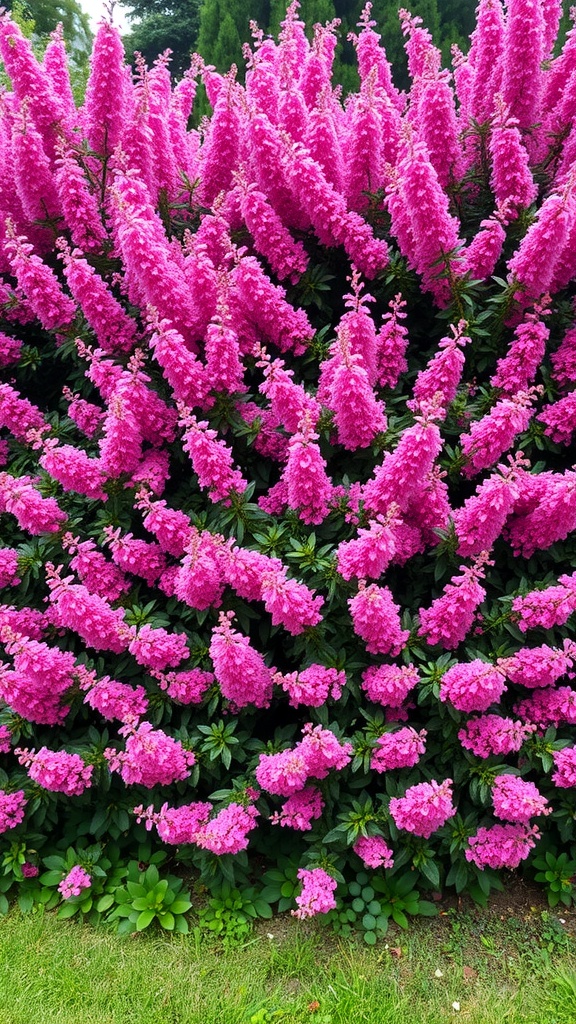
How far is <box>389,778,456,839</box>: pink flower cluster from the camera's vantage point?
2.71 metres

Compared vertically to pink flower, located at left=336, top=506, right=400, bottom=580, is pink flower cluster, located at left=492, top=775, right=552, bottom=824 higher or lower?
lower

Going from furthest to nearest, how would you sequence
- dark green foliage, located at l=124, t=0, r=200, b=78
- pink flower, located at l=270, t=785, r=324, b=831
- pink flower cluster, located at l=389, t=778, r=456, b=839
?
dark green foliage, located at l=124, t=0, r=200, b=78, pink flower, located at l=270, t=785, r=324, b=831, pink flower cluster, located at l=389, t=778, r=456, b=839

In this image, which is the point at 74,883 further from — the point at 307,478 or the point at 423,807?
the point at 307,478

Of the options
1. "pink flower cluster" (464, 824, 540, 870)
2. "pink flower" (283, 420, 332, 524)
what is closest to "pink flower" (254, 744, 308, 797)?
"pink flower cluster" (464, 824, 540, 870)

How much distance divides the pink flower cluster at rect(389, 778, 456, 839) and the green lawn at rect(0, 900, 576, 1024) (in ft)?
2.51

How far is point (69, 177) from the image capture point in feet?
11.7

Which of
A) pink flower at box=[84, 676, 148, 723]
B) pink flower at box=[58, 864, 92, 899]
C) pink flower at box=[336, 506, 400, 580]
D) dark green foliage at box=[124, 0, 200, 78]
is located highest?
dark green foliage at box=[124, 0, 200, 78]

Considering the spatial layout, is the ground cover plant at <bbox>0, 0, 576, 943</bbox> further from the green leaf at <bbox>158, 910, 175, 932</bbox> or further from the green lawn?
the green lawn

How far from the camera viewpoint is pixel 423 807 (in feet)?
8.97

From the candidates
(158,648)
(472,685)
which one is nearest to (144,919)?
(158,648)

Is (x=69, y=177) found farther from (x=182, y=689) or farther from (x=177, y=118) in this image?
(x=182, y=689)

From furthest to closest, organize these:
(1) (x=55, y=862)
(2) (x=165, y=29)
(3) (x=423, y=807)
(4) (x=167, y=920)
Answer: (2) (x=165, y=29) < (1) (x=55, y=862) < (4) (x=167, y=920) < (3) (x=423, y=807)

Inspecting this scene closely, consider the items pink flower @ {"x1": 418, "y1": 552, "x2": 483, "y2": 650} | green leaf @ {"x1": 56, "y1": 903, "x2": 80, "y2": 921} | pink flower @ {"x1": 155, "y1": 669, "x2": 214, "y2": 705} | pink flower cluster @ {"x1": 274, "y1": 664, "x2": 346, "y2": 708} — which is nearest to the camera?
pink flower @ {"x1": 418, "y1": 552, "x2": 483, "y2": 650}

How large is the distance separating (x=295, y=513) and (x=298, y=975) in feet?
7.48
